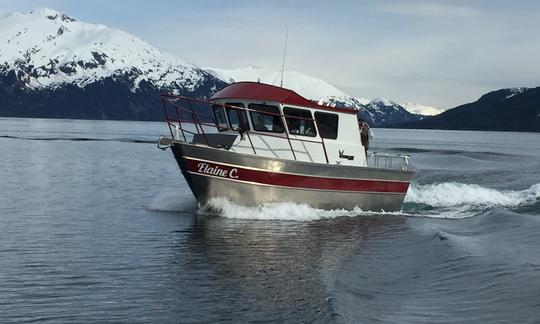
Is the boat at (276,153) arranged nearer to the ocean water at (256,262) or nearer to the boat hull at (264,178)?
the boat hull at (264,178)

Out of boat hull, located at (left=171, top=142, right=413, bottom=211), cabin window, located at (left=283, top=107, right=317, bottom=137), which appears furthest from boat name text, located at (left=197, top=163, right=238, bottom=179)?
cabin window, located at (left=283, top=107, right=317, bottom=137)

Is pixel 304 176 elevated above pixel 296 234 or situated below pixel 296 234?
above

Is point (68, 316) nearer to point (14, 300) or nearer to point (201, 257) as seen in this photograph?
point (14, 300)

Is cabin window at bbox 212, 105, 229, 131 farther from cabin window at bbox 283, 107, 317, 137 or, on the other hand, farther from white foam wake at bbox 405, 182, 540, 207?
white foam wake at bbox 405, 182, 540, 207

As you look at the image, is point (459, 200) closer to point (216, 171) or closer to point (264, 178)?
point (264, 178)

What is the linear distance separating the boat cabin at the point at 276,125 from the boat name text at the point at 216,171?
1123 mm

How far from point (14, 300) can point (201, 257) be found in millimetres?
4999

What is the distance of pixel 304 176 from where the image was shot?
21.9 metres

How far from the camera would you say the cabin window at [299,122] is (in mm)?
22281

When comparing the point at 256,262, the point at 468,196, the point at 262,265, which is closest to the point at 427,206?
the point at 468,196

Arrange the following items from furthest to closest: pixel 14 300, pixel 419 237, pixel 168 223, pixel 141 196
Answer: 1. pixel 141 196
2. pixel 168 223
3. pixel 419 237
4. pixel 14 300

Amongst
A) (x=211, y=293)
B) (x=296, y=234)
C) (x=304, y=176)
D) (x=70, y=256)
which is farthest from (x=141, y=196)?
(x=211, y=293)

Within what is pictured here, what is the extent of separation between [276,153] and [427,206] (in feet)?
30.6

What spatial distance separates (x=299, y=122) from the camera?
73.9ft
